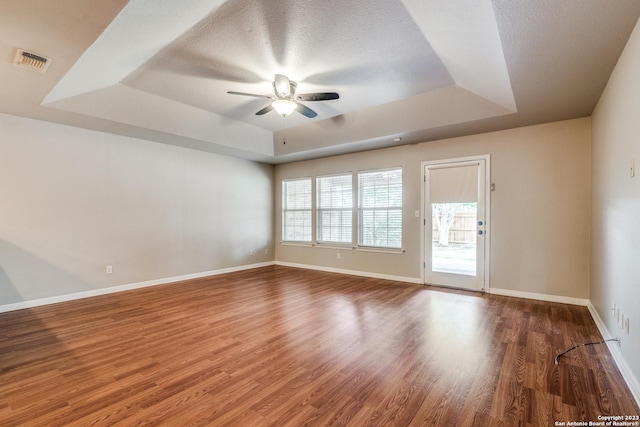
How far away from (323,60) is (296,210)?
173 inches

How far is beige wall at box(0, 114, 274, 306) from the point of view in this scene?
391 cm

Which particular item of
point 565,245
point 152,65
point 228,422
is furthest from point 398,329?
point 152,65

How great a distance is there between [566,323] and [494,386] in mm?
1956

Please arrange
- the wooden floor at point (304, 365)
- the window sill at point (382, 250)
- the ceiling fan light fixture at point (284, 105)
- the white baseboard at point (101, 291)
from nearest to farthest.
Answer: the wooden floor at point (304, 365) < the ceiling fan light fixture at point (284, 105) < the white baseboard at point (101, 291) < the window sill at point (382, 250)

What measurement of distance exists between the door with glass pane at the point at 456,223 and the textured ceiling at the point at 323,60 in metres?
0.65

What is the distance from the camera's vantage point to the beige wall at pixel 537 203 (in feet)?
13.0

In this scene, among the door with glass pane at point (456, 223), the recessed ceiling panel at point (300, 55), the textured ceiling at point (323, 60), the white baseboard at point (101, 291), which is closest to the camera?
the textured ceiling at point (323, 60)

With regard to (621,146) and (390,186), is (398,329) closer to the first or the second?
(621,146)

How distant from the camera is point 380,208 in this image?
5.77 meters

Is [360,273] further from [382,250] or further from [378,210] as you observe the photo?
[378,210]

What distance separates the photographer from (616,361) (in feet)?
7.79

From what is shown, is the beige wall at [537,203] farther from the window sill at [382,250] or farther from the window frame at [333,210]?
the window frame at [333,210]

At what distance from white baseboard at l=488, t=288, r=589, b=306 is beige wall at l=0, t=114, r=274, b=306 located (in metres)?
5.08

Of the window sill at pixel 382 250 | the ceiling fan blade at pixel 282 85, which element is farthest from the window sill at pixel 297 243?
the ceiling fan blade at pixel 282 85
